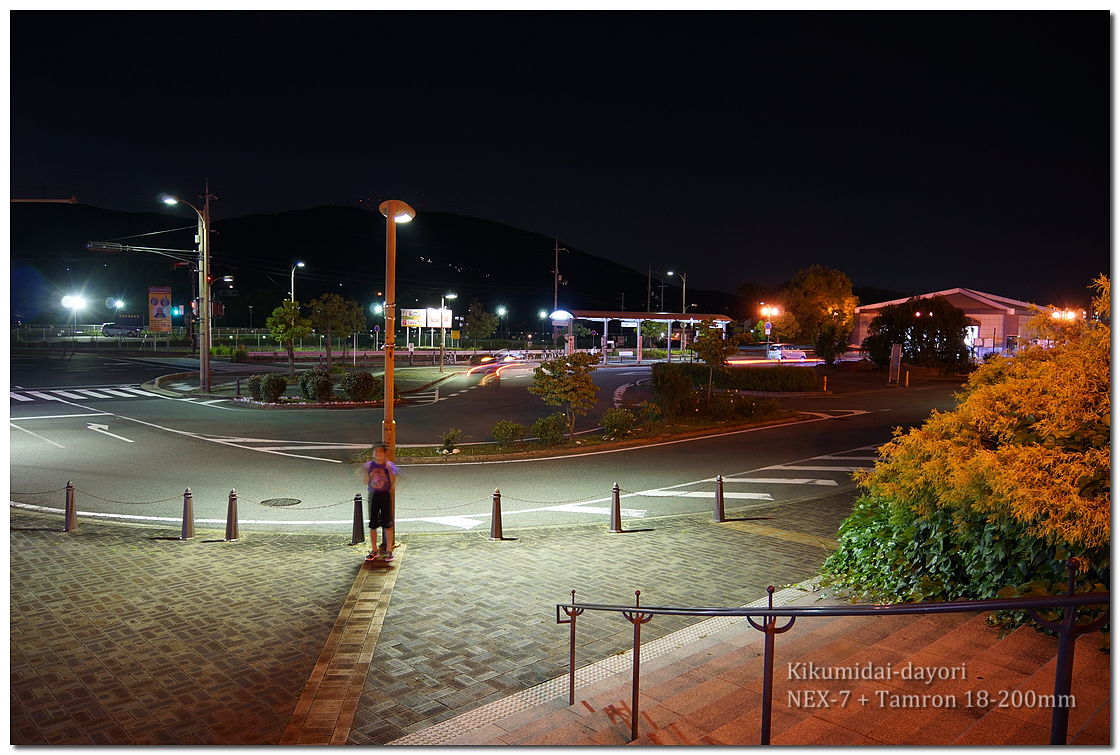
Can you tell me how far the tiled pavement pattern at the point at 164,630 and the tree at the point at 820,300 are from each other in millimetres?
79337

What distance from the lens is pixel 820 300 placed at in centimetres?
8394

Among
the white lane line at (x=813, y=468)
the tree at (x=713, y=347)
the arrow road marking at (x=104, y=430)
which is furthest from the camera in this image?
the tree at (x=713, y=347)

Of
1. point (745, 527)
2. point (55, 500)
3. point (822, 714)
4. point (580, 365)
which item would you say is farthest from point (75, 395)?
point (822, 714)

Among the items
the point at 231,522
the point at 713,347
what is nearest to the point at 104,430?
the point at 231,522

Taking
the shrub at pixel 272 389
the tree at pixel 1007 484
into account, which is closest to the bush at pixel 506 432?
the tree at pixel 1007 484

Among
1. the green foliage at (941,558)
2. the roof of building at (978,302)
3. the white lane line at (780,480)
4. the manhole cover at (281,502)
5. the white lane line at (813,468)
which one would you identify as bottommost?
the manhole cover at (281,502)

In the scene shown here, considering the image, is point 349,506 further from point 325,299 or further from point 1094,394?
point 325,299

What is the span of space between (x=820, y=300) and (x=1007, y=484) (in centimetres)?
8187

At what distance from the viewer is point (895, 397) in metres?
38.7

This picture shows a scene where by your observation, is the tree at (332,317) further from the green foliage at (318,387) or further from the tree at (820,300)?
the tree at (820,300)

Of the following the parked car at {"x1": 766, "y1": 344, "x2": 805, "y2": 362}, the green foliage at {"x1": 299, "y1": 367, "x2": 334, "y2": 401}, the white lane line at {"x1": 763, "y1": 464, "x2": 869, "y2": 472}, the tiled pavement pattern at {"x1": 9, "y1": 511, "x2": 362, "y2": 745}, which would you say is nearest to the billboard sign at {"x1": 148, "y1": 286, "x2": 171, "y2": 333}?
the green foliage at {"x1": 299, "y1": 367, "x2": 334, "y2": 401}

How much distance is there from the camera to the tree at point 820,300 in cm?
8381

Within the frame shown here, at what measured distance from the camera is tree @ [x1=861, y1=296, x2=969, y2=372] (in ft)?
177

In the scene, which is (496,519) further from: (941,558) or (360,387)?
(360,387)
